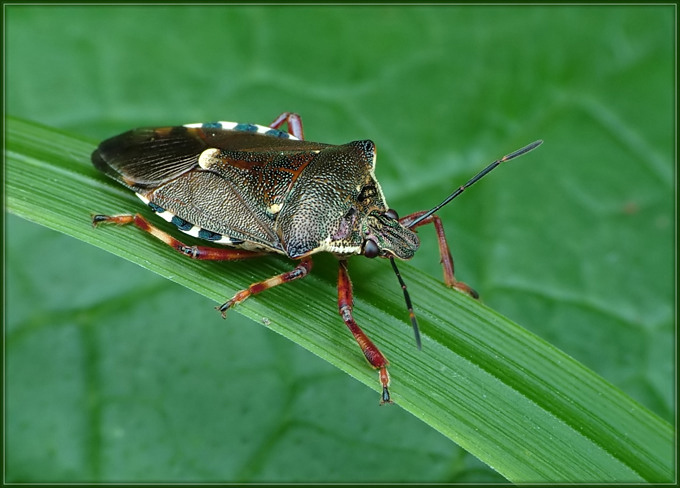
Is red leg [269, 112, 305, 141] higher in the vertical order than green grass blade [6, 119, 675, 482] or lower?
higher

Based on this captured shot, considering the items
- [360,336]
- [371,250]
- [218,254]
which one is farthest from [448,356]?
[218,254]

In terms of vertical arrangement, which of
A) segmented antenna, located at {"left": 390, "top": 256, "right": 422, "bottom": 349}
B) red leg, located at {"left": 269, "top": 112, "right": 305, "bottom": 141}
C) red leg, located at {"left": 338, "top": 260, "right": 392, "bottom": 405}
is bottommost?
red leg, located at {"left": 338, "top": 260, "right": 392, "bottom": 405}

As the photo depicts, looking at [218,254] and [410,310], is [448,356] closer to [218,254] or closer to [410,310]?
[410,310]

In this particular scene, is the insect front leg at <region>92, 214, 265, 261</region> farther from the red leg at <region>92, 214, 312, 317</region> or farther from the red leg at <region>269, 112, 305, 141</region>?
the red leg at <region>269, 112, 305, 141</region>

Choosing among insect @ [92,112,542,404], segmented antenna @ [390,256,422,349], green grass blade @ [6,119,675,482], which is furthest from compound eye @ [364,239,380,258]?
segmented antenna @ [390,256,422,349]

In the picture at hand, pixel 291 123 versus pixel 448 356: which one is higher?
pixel 291 123

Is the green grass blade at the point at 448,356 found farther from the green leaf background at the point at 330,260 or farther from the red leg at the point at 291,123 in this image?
the red leg at the point at 291,123
